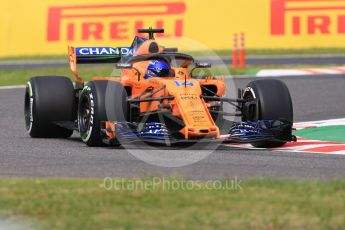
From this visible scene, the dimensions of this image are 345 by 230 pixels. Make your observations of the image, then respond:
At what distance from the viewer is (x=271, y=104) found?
11383 millimetres

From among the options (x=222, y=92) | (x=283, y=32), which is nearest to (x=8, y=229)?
(x=222, y=92)

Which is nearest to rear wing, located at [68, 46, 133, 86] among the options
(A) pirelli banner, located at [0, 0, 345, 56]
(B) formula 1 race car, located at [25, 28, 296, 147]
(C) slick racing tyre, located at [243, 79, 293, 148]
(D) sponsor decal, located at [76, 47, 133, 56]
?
(D) sponsor decal, located at [76, 47, 133, 56]

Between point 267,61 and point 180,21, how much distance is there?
2796 millimetres

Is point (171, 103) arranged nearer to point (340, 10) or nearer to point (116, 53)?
point (116, 53)

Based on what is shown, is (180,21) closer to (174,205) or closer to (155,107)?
(155,107)

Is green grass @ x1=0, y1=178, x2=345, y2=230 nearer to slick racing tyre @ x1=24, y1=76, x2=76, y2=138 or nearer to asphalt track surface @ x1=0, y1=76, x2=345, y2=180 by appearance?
asphalt track surface @ x1=0, y1=76, x2=345, y2=180

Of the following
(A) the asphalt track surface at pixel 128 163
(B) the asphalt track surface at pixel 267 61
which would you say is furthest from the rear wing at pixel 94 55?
(B) the asphalt track surface at pixel 267 61

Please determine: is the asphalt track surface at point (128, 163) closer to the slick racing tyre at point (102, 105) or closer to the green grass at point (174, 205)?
the slick racing tyre at point (102, 105)

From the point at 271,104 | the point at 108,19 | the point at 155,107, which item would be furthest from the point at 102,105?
the point at 108,19

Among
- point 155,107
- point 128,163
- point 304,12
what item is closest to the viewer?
point 128,163

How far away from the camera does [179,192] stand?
7590 millimetres

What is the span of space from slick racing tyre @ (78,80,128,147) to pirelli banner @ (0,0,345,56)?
16.3 meters

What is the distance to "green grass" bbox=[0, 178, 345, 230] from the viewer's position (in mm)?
6445

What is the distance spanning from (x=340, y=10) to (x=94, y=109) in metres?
17.6
